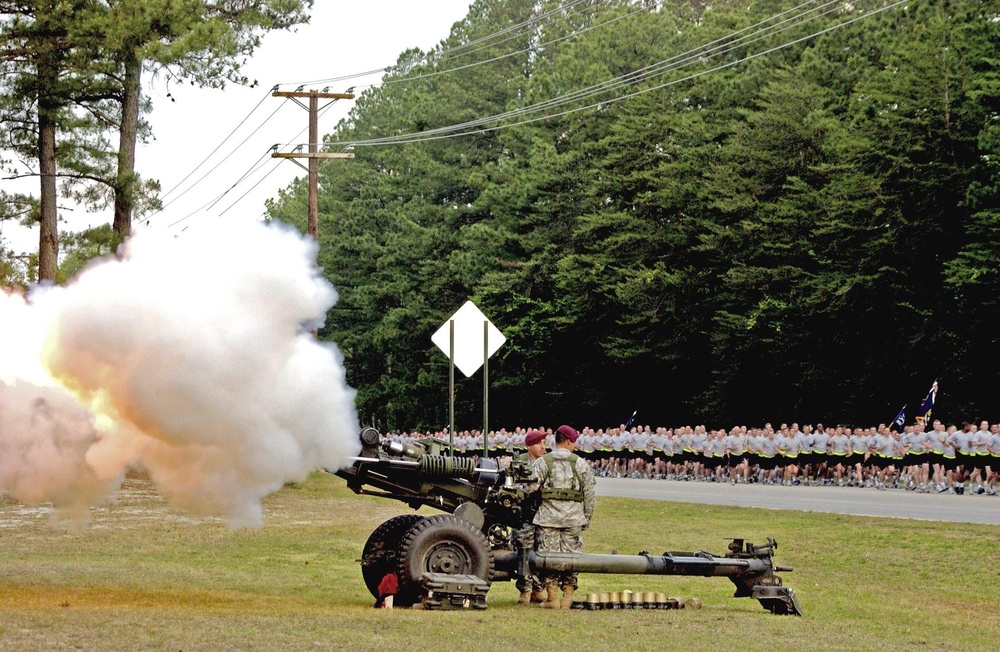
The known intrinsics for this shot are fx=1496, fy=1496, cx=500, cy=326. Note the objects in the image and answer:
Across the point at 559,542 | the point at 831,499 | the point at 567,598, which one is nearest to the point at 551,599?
the point at 567,598

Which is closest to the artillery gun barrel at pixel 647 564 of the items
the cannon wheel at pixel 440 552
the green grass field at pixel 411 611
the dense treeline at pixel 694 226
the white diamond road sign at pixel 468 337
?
the green grass field at pixel 411 611

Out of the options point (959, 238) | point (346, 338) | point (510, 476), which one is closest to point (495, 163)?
point (346, 338)

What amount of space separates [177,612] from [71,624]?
1.30 metres

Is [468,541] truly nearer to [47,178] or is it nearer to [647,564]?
[647,564]

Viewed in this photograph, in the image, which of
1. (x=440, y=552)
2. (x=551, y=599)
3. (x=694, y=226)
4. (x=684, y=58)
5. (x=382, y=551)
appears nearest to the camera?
(x=440, y=552)

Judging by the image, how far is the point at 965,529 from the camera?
23844mm

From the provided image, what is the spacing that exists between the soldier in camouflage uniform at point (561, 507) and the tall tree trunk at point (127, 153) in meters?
26.2

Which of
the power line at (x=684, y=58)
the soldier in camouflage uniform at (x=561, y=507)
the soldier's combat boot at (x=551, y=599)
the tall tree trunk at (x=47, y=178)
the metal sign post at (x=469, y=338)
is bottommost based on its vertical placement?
the soldier's combat boot at (x=551, y=599)

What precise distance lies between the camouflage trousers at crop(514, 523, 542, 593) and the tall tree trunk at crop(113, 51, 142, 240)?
26046 millimetres

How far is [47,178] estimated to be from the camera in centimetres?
4206

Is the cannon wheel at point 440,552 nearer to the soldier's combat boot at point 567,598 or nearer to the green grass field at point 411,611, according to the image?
the green grass field at point 411,611

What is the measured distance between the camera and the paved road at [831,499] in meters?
27.7

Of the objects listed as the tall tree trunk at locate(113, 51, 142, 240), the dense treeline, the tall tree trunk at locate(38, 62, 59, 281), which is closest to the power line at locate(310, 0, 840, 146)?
the dense treeline

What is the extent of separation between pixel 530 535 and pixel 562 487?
24.3 inches
